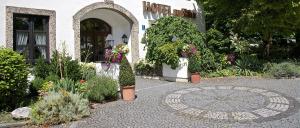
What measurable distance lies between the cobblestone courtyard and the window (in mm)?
4637

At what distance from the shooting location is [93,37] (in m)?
19.1

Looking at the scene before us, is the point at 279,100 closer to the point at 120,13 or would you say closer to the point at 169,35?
the point at 169,35

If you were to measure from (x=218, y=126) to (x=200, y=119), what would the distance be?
0.65 metres

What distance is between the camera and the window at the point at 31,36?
43.2 ft

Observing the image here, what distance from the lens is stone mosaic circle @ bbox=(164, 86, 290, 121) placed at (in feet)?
27.6

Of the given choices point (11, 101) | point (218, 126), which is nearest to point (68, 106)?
point (11, 101)

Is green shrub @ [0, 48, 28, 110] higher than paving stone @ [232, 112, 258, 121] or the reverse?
higher

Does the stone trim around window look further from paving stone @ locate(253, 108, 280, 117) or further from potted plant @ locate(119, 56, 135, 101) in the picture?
paving stone @ locate(253, 108, 280, 117)

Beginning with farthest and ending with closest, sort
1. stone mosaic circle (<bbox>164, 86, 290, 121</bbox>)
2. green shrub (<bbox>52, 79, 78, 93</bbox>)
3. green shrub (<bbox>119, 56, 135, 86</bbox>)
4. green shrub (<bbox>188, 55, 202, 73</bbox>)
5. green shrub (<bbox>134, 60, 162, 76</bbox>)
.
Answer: green shrub (<bbox>134, 60, 162, 76</bbox>) < green shrub (<bbox>188, 55, 202, 73</bbox>) < green shrub (<bbox>119, 56, 135, 86</bbox>) < green shrub (<bbox>52, 79, 78, 93</bbox>) < stone mosaic circle (<bbox>164, 86, 290, 121</bbox>)

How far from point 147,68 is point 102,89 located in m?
6.52

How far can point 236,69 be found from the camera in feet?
→ 51.0

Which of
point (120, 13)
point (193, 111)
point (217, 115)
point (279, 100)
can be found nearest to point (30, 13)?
point (120, 13)

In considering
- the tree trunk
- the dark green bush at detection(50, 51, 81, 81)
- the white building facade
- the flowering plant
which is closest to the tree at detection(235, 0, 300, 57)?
the tree trunk

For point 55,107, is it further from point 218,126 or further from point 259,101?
point 259,101
